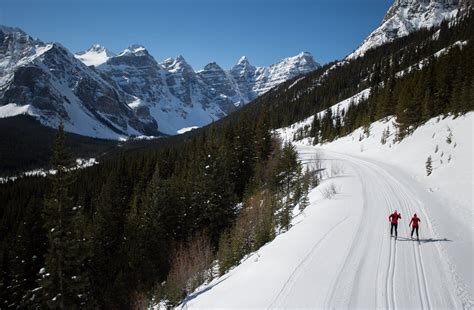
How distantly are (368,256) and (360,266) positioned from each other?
1040mm

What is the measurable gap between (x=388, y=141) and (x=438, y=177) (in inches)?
771

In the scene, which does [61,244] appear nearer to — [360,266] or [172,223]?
[360,266]

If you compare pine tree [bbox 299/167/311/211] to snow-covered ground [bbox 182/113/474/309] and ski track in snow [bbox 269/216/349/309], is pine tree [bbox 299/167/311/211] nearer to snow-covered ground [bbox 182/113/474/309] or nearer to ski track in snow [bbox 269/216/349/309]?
snow-covered ground [bbox 182/113/474/309]

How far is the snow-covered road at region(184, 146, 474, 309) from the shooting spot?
9234mm

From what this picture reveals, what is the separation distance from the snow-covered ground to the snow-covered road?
32mm

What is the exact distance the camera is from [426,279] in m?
10.1

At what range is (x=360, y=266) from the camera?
10953 millimetres

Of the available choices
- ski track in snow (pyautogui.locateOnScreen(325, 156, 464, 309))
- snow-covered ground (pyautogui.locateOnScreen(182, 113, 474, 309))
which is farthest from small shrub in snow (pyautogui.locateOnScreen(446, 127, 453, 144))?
ski track in snow (pyautogui.locateOnScreen(325, 156, 464, 309))

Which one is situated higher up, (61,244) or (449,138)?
(449,138)

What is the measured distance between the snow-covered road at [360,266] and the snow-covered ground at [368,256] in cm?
3

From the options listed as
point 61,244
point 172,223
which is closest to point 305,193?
point 61,244

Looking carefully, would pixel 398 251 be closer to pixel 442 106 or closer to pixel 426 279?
pixel 426 279

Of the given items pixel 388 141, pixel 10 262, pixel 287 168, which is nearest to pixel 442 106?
pixel 388 141

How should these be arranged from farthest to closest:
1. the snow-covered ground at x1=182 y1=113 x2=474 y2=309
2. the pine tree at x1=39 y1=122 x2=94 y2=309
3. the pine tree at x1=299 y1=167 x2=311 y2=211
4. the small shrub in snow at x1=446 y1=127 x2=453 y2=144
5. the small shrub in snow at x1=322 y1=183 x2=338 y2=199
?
1. the small shrub in snow at x1=446 y1=127 x2=453 y2=144
2. the small shrub in snow at x1=322 y1=183 x2=338 y2=199
3. the pine tree at x1=299 y1=167 x2=311 y2=211
4. the pine tree at x1=39 y1=122 x2=94 y2=309
5. the snow-covered ground at x1=182 y1=113 x2=474 y2=309
